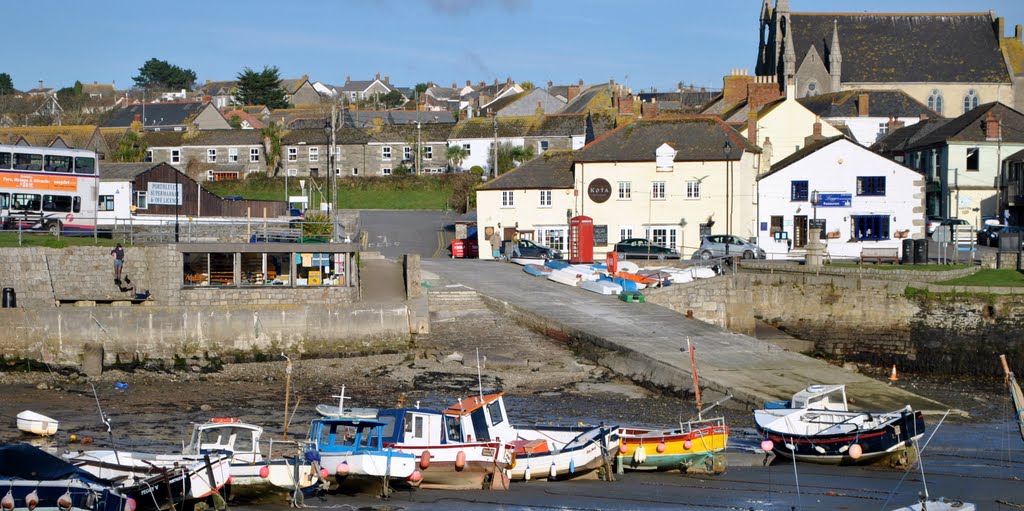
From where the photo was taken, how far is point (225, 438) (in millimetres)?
21531

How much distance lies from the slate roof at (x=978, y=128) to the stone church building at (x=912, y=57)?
933 inches

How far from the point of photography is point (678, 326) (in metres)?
36.5

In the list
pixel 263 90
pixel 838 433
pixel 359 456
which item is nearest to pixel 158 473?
pixel 359 456

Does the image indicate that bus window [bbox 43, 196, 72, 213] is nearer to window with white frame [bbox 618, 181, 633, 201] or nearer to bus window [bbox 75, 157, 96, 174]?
bus window [bbox 75, 157, 96, 174]

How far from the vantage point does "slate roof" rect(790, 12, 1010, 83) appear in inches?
3499

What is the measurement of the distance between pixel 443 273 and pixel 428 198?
108 feet

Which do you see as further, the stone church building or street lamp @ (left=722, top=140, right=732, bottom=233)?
the stone church building

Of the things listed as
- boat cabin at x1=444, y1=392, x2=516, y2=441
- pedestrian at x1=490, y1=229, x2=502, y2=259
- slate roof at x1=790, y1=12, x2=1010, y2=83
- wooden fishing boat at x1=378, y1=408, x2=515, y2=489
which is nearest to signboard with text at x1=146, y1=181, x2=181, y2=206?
pedestrian at x1=490, y1=229, x2=502, y2=259

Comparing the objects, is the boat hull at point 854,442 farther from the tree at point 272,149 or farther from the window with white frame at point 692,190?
the tree at point 272,149

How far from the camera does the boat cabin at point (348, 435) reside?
70.7 feet

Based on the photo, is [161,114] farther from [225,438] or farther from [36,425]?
[225,438]

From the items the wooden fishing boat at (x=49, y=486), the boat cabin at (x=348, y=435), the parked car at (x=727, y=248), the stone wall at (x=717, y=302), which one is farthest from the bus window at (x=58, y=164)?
the wooden fishing boat at (x=49, y=486)

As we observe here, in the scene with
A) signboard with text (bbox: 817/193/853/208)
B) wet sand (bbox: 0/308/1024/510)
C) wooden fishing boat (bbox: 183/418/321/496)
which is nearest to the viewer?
wooden fishing boat (bbox: 183/418/321/496)

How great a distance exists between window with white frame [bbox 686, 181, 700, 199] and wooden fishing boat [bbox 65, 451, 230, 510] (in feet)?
116
